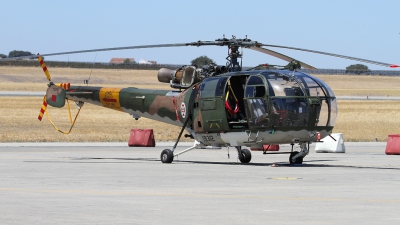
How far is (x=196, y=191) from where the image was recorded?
14562 millimetres

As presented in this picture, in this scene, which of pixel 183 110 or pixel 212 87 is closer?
pixel 212 87

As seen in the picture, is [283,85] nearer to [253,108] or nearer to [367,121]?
[253,108]

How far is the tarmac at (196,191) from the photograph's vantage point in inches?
432

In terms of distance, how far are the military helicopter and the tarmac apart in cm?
84

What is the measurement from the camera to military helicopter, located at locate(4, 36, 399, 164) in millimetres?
20344

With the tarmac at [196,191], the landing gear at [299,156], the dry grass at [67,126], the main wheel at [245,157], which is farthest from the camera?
the dry grass at [67,126]

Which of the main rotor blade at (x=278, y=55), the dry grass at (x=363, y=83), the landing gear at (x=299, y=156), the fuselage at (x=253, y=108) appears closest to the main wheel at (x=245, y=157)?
the fuselage at (x=253, y=108)

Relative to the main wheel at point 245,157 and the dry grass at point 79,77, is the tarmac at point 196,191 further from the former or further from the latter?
the dry grass at point 79,77

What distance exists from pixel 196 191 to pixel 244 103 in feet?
22.1

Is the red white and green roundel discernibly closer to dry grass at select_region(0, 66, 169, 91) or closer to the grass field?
the grass field

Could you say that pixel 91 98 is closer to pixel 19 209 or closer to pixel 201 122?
pixel 201 122

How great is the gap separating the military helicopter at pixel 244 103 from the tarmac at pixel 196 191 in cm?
84

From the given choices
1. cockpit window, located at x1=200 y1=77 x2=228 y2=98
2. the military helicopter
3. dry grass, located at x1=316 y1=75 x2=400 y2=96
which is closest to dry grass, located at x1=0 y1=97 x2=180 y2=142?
the military helicopter

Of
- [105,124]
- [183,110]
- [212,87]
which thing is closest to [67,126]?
[105,124]
